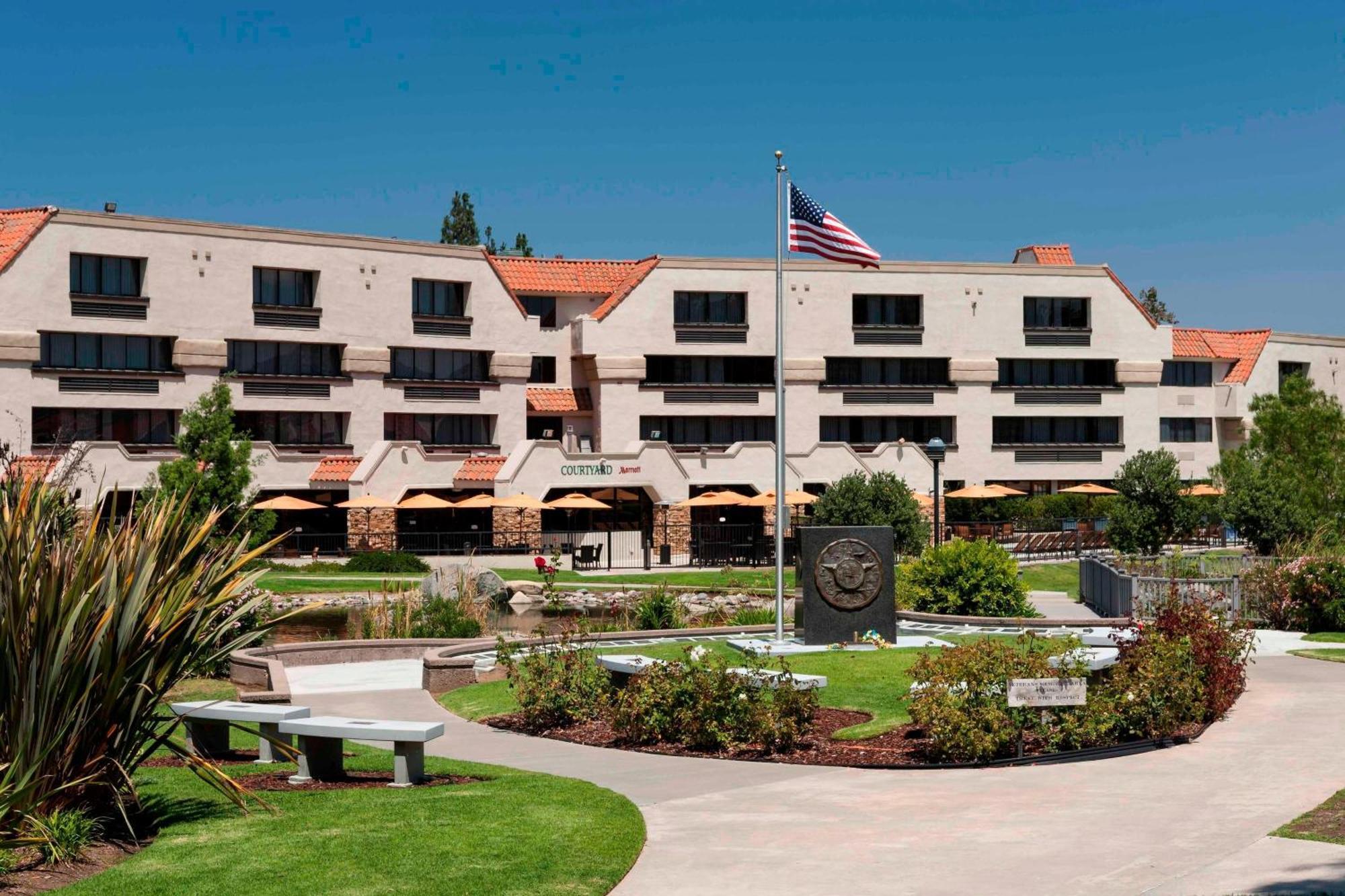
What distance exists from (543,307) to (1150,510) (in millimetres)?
29517

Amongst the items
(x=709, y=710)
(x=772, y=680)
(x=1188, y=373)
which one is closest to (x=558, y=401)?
(x=1188, y=373)

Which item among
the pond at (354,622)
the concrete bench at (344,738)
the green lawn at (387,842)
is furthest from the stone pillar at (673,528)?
the green lawn at (387,842)

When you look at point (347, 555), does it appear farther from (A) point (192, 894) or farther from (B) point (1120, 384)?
(A) point (192, 894)

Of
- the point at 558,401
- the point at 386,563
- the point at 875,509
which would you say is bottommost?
the point at 386,563

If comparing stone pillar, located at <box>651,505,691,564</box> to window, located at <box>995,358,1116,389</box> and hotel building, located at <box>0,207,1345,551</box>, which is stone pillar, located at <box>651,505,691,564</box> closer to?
hotel building, located at <box>0,207,1345,551</box>

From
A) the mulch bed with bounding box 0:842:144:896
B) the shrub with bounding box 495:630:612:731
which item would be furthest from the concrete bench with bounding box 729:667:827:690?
the mulch bed with bounding box 0:842:144:896

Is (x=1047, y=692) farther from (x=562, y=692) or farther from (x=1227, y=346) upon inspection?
(x=1227, y=346)

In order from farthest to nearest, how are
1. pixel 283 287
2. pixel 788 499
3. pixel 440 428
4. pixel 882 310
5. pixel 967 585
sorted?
pixel 882 310
pixel 440 428
pixel 283 287
pixel 788 499
pixel 967 585

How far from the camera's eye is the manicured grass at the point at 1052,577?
4825 centimetres

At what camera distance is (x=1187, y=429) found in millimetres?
78000

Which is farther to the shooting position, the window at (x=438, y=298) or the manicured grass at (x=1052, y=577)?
the window at (x=438, y=298)

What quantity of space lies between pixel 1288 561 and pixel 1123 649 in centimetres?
1543

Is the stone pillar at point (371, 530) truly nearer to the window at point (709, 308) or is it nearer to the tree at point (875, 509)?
the window at point (709, 308)

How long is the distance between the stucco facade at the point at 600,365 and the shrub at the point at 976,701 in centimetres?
4314
